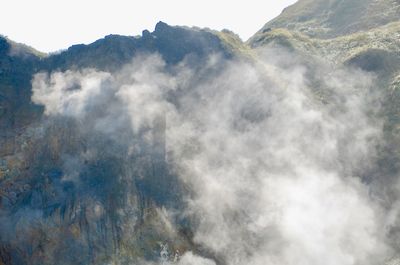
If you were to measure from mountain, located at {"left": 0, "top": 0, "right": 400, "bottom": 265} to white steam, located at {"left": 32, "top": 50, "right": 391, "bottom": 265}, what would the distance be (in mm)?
182

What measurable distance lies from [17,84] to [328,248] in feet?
109

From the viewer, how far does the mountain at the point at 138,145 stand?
35938 mm

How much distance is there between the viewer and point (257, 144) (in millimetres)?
45125

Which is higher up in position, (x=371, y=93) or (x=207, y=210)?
(x=371, y=93)

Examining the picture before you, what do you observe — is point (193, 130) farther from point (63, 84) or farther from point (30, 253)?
point (30, 253)

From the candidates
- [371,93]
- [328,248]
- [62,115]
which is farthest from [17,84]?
[371,93]

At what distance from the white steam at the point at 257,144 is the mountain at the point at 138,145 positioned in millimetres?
Answer: 182

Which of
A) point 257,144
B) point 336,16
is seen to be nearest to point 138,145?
point 257,144

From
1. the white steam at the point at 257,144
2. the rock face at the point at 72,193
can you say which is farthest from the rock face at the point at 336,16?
the rock face at the point at 72,193

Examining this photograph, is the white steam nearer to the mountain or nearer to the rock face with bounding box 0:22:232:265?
the mountain

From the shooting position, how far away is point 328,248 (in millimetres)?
35062

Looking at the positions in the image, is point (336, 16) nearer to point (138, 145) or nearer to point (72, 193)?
point (138, 145)

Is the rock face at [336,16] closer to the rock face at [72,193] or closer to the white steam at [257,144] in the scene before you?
the white steam at [257,144]

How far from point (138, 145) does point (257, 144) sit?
1151 cm
